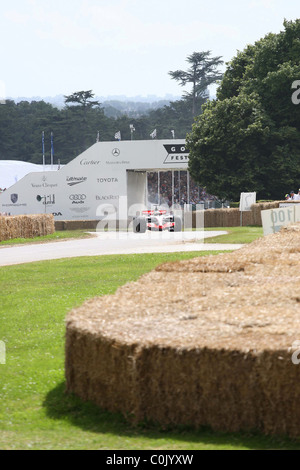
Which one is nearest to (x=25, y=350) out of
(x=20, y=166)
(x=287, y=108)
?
(x=287, y=108)

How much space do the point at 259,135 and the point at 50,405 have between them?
4759 centimetres

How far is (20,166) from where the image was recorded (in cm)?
8394

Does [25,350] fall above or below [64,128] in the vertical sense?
below

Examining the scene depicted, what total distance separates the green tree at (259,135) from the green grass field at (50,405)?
1497 inches

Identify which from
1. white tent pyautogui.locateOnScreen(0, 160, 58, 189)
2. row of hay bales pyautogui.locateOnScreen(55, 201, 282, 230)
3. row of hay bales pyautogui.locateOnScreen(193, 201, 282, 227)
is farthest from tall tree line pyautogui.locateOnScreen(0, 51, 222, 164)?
row of hay bales pyautogui.locateOnScreen(193, 201, 282, 227)

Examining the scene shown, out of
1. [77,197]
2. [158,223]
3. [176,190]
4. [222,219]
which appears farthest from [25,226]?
[176,190]

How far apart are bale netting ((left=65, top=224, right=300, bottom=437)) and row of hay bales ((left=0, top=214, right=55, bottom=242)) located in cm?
3065

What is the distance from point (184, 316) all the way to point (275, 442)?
5.01ft

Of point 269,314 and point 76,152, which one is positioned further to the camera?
point 76,152

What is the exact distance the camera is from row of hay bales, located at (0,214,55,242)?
3753cm

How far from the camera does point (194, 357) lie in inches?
225

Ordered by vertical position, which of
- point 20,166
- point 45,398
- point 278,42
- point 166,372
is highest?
point 278,42
